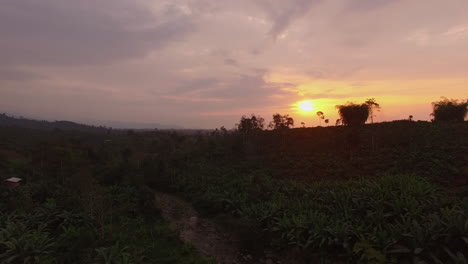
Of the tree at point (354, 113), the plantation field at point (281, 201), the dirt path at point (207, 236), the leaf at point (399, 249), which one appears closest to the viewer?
the leaf at point (399, 249)

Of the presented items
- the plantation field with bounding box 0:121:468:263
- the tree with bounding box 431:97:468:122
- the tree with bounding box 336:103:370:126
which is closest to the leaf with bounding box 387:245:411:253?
the plantation field with bounding box 0:121:468:263

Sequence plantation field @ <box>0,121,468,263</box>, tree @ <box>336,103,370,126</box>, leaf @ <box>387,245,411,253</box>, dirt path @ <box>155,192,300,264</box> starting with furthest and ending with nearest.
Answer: tree @ <box>336,103,370,126</box>
dirt path @ <box>155,192,300,264</box>
plantation field @ <box>0,121,468,263</box>
leaf @ <box>387,245,411,253</box>

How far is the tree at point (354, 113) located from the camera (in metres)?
20.8

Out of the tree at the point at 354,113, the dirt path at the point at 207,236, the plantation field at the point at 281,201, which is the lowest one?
the dirt path at the point at 207,236

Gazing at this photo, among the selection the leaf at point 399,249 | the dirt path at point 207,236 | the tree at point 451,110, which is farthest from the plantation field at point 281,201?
the tree at point 451,110

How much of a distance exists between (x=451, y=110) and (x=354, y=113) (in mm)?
8595

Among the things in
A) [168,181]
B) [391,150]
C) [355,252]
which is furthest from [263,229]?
[391,150]

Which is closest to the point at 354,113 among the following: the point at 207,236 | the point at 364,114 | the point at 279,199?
Result: the point at 364,114

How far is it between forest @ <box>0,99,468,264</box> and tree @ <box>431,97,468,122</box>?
94 millimetres

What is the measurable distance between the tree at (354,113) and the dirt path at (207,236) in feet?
49.8

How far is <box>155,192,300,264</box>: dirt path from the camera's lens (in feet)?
26.0

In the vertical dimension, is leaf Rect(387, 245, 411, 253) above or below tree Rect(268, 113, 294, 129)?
below

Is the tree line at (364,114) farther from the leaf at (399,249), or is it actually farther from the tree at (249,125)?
the leaf at (399,249)

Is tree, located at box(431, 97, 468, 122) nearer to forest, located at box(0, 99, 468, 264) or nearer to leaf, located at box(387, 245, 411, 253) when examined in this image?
forest, located at box(0, 99, 468, 264)
